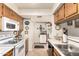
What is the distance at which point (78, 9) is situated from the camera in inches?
69.4

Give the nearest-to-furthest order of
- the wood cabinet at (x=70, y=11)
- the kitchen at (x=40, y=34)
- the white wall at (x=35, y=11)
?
the wood cabinet at (x=70, y=11) < the kitchen at (x=40, y=34) < the white wall at (x=35, y=11)

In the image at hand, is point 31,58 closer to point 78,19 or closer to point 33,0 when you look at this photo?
point 33,0

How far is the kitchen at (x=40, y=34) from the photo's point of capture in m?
2.32

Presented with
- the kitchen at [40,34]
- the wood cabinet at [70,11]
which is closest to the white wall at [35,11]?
the kitchen at [40,34]

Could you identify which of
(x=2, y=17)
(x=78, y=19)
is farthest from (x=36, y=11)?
(x=78, y=19)

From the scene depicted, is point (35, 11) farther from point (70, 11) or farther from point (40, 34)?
point (40, 34)

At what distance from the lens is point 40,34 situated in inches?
403

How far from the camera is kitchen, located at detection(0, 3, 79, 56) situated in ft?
7.60

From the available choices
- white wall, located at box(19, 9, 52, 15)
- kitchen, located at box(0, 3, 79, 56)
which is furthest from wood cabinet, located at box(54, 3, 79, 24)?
white wall, located at box(19, 9, 52, 15)

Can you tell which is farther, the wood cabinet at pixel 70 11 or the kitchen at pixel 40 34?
the kitchen at pixel 40 34

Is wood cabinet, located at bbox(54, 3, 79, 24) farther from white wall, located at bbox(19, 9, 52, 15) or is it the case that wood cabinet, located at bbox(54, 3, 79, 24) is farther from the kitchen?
white wall, located at bbox(19, 9, 52, 15)

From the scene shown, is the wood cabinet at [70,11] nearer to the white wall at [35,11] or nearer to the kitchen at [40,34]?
the kitchen at [40,34]

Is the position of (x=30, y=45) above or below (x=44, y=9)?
below

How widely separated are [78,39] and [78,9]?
59 cm
